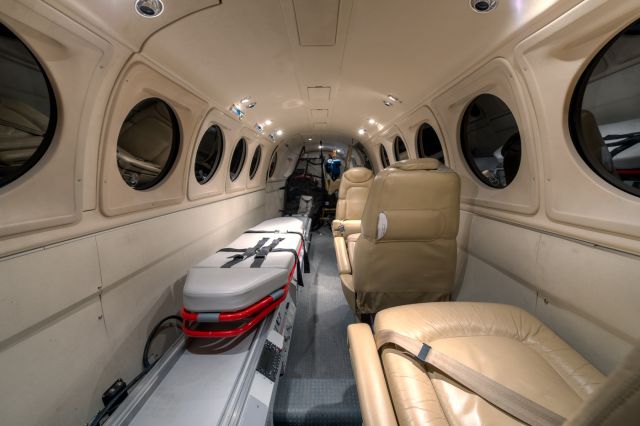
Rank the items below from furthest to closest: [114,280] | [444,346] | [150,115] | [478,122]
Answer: [478,122]
[150,115]
[114,280]
[444,346]

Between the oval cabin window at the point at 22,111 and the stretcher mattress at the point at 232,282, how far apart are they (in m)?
1.25

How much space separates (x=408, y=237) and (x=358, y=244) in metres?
0.47

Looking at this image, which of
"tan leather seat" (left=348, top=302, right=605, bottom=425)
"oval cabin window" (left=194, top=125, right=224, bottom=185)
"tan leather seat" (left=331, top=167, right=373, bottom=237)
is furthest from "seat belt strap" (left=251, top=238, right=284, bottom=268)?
"tan leather seat" (left=331, top=167, right=373, bottom=237)

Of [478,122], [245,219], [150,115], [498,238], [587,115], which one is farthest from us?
[245,219]

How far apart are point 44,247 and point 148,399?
1.11 metres

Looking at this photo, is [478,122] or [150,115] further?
[478,122]

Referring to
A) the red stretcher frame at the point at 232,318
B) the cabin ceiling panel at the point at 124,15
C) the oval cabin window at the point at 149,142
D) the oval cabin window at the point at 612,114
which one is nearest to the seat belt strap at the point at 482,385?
the red stretcher frame at the point at 232,318

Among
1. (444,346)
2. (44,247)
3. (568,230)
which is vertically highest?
(568,230)

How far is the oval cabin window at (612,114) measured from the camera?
5.07 feet

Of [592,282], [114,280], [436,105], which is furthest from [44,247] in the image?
[436,105]

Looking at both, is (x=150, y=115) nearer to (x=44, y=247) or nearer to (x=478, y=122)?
(x=44, y=247)

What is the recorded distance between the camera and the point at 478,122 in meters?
3.44

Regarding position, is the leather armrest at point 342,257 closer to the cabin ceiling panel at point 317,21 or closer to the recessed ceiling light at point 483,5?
the cabin ceiling panel at point 317,21

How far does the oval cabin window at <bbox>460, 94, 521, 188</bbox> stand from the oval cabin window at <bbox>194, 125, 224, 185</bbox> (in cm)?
355
